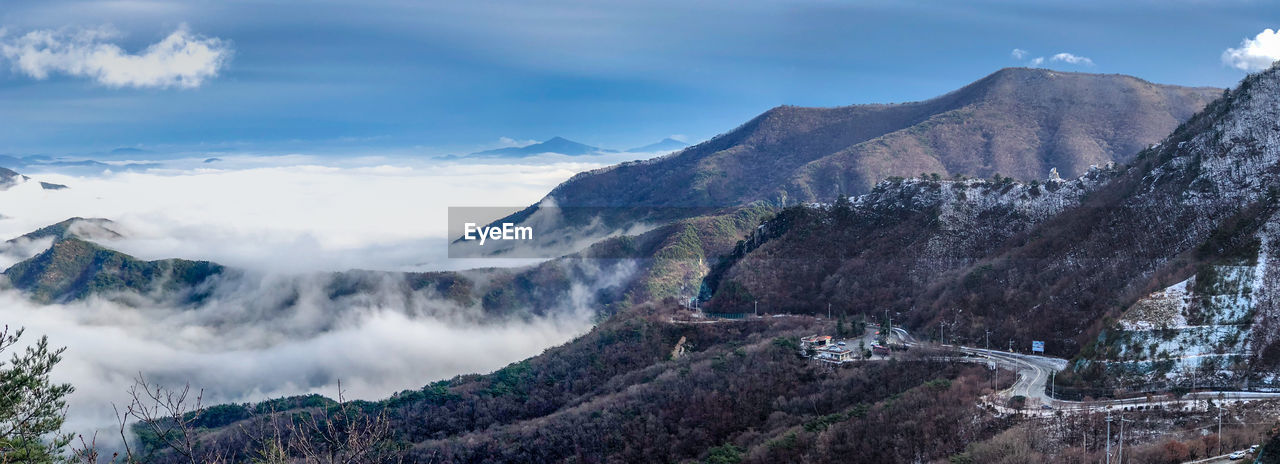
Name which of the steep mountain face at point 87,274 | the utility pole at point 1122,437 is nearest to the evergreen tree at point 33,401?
the utility pole at point 1122,437

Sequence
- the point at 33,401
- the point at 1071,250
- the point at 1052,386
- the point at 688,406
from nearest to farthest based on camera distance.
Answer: the point at 33,401 < the point at 1052,386 < the point at 688,406 < the point at 1071,250

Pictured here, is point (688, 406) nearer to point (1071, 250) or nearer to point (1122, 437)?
point (1122, 437)

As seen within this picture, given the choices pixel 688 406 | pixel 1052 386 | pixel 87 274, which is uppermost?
pixel 1052 386

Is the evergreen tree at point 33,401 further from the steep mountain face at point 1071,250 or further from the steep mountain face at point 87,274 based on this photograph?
the steep mountain face at point 87,274

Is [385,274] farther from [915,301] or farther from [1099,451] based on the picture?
[1099,451]

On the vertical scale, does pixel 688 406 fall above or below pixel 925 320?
below

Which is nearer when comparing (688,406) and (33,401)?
(33,401)

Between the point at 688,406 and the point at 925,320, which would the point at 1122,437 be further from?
the point at 925,320

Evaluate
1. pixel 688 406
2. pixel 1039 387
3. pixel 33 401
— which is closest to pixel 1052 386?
pixel 1039 387

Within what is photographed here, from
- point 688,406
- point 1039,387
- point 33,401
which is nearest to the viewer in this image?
point 33,401
